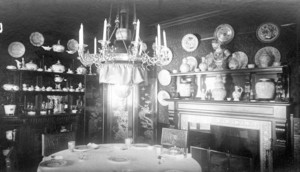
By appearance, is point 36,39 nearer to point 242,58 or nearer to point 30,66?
point 30,66

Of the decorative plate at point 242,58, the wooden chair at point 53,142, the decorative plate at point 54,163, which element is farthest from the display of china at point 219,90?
the decorative plate at point 54,163

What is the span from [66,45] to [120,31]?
12.8 feet

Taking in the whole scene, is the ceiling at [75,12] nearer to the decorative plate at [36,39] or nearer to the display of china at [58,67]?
the decorative plate at [36,39]

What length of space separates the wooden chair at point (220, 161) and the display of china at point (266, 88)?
96 centimetres

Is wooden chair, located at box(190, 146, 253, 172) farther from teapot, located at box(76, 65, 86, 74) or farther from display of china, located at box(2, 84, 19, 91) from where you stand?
display of china, located at box(2, 84, 19, 91)

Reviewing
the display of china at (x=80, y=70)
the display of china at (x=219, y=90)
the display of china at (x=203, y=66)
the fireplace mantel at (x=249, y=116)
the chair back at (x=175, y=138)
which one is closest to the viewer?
the chair back at (x=175, y=138)

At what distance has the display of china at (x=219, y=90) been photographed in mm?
4172

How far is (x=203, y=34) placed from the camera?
15.7ft

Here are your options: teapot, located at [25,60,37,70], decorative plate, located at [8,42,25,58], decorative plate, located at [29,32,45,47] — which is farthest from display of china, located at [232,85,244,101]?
decorative plate, located at [8,42,25,58]

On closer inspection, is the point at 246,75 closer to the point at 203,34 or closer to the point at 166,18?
the point at 203,34

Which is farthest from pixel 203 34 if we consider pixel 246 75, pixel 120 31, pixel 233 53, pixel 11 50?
pixel 11 50

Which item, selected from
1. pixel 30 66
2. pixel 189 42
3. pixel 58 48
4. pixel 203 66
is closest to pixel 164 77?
pixel 189 42

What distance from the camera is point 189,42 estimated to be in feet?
16.3

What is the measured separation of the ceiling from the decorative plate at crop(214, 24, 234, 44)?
32 cm
